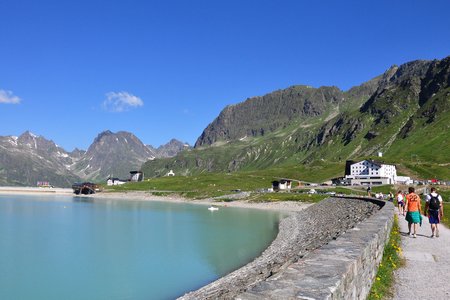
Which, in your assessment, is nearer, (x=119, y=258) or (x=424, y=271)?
(x=424, y=271)

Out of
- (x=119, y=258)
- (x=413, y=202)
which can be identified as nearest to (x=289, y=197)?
(x=119, y=258)

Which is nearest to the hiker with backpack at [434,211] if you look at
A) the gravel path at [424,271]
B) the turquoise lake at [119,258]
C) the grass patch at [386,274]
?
the gravel path at [424,271]

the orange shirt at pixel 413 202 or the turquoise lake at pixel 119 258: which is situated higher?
the orange shirt at pixel 413 202

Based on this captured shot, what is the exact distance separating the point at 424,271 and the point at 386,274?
2626mm

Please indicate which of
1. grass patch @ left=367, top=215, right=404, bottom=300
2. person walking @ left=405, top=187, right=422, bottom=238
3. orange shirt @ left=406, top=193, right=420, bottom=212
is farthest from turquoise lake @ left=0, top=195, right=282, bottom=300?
orange shirt @ left=406, top=193, right=420, bottom=212

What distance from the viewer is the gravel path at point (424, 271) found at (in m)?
14.8

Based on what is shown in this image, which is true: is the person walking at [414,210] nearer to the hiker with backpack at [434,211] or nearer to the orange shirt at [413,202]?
the orange shirt at [413,202]

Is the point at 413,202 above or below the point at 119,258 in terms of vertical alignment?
above

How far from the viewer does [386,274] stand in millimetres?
16781

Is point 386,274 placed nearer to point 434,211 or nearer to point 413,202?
point 434,211

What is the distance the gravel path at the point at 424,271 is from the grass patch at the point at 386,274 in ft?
0.88

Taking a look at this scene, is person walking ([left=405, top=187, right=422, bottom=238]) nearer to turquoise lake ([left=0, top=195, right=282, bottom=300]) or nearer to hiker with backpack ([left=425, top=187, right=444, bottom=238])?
hiker with backpack ([left=425, top=187, right=444, bottom=238])

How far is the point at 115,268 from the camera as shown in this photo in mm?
45875

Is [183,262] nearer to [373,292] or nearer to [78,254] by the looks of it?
[78,254]
